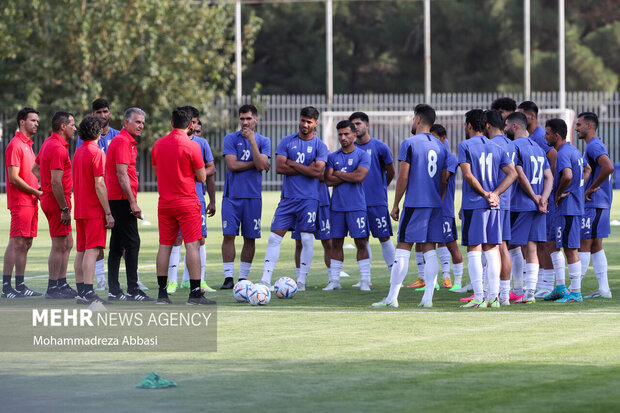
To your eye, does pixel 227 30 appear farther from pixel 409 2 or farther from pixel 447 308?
pixel 447 308

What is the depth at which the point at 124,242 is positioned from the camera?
12211mm

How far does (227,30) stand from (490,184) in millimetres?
40735

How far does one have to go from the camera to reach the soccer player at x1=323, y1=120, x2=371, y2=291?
13695 mm

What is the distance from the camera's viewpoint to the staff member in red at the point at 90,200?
11898mm

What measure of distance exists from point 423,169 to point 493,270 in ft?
4.06

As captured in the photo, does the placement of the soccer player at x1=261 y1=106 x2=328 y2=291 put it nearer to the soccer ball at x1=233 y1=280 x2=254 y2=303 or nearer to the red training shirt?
the soccer ball at x1=233 y1=280 x2=254 y2=303

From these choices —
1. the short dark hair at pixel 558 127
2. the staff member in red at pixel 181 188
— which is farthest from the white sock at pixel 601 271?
the staff member in red at pixel 181 188

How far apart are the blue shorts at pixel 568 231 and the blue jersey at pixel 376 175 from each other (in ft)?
7.84

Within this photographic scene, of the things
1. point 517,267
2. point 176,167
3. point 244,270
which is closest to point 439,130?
point 517,267

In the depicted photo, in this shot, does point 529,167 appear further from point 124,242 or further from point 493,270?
point 124,242

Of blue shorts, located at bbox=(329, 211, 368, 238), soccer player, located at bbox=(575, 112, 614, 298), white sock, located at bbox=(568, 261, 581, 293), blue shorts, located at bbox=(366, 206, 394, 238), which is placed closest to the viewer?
white sock, located at bbox=(568, 261, 581, 293)

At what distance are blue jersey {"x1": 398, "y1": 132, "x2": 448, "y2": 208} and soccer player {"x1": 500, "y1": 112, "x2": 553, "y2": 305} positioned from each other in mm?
978

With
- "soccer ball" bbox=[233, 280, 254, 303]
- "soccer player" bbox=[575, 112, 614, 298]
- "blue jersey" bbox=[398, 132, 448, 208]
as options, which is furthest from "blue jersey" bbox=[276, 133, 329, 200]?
"soccer player" bbox=[575, 112, 614, 298]

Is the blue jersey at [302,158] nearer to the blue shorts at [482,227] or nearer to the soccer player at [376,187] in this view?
the soccer player at [376,187]
